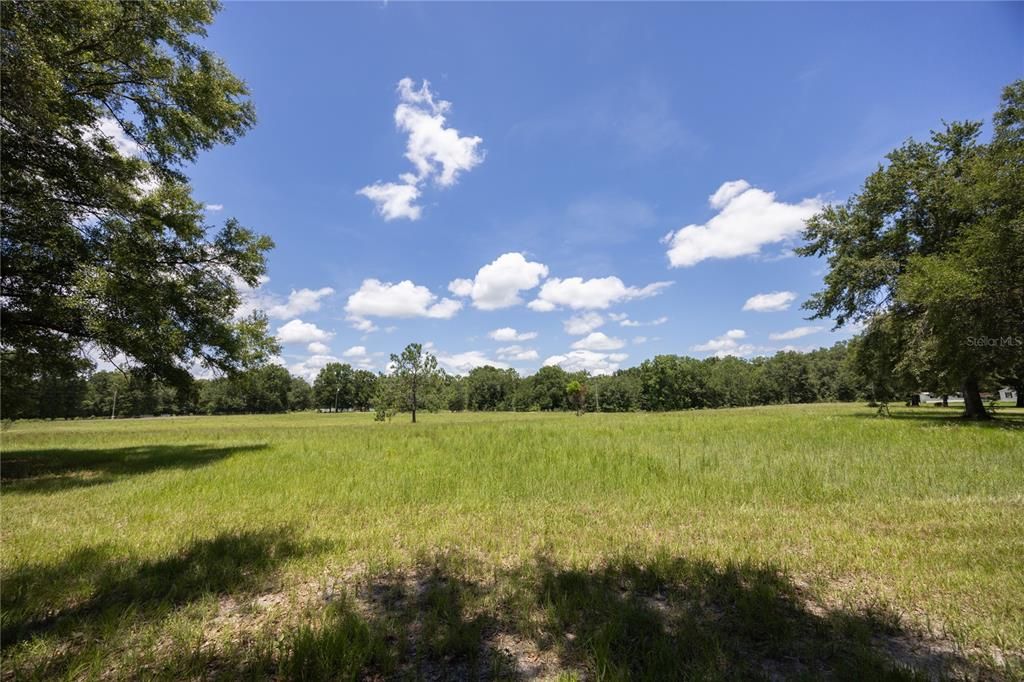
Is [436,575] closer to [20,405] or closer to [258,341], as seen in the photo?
[258,341]

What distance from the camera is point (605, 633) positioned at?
3.65 metres

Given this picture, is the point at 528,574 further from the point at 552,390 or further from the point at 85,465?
the point at 552,390

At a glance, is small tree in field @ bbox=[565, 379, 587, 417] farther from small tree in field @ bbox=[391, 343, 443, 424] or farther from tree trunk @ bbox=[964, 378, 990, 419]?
tree trunk @ bbox=[964, 378, 990, 419]

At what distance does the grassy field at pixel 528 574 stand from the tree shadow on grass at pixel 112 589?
3cm

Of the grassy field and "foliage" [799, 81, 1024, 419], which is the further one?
"foliage" [799, 81, 1024, 419]

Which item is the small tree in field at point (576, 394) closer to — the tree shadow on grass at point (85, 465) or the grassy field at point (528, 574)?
the tree shadow on grass at point (85, 465)

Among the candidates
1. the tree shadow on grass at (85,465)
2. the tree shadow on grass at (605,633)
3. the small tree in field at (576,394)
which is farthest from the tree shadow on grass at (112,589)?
the small tree in field at (576,394)

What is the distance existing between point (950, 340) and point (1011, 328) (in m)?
2.05

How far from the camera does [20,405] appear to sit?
1802cm

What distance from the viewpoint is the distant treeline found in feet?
319

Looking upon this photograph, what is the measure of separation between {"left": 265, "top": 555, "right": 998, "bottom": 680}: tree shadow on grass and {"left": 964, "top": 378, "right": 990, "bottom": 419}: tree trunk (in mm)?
32289

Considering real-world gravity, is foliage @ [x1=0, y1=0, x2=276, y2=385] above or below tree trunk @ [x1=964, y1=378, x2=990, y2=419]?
above

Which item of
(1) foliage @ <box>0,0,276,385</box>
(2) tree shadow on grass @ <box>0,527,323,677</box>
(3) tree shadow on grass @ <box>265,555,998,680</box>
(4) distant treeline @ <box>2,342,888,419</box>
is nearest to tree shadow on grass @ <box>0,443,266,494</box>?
(1) foliage @ <box>0,0,276,385</box>

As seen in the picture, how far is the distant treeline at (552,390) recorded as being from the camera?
97375mm
